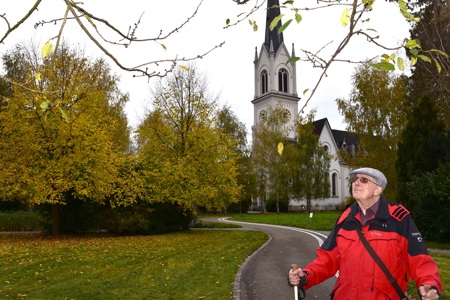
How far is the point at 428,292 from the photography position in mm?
2906

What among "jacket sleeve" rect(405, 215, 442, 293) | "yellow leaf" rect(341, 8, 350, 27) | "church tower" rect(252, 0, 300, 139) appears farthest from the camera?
"church tower" rect(252, 0, 300, 139)

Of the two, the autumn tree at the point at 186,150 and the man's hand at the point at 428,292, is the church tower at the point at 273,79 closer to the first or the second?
the autumn tree at the point at 186,150

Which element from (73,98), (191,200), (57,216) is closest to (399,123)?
(191,200)

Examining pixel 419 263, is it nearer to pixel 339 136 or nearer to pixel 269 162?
pixel 269 162

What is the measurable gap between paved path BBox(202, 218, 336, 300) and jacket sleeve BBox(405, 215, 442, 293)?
556cm

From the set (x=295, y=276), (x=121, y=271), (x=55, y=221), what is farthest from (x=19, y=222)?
(x=295, y=276)

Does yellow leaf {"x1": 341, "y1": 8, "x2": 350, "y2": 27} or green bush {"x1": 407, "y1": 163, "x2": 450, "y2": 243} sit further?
green bush {"x1": 407, "y1": 163, "x2": 450, "y2": 243}

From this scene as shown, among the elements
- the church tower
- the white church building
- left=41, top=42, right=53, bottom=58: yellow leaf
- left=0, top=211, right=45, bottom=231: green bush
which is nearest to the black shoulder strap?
left=41, top=42, right=53, bottom=58: yellow leaf

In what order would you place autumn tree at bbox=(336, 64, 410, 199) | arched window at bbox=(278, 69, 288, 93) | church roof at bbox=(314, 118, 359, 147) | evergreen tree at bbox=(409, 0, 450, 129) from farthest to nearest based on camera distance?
1. arched window at bbox=(278, 69, 288, 93)
2. church roof at bbox=(314, 118, 359, 147)
3. autumn tree at bbox=(336, 64, 410, 199)
4. evergreen tree at bbox=(409, 0, 450, 129)

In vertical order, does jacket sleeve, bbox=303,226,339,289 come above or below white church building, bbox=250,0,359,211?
below

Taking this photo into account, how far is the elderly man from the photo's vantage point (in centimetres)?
319

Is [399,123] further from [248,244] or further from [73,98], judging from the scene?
[73,98]

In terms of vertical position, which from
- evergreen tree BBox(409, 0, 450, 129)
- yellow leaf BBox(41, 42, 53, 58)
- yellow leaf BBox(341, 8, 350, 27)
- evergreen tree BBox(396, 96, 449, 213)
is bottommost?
yellow leaf BBox(41, 42, 53, 58)

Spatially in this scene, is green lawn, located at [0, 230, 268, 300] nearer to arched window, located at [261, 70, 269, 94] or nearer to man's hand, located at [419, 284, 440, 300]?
man's hand, located at [419, 284, 440, 300]
